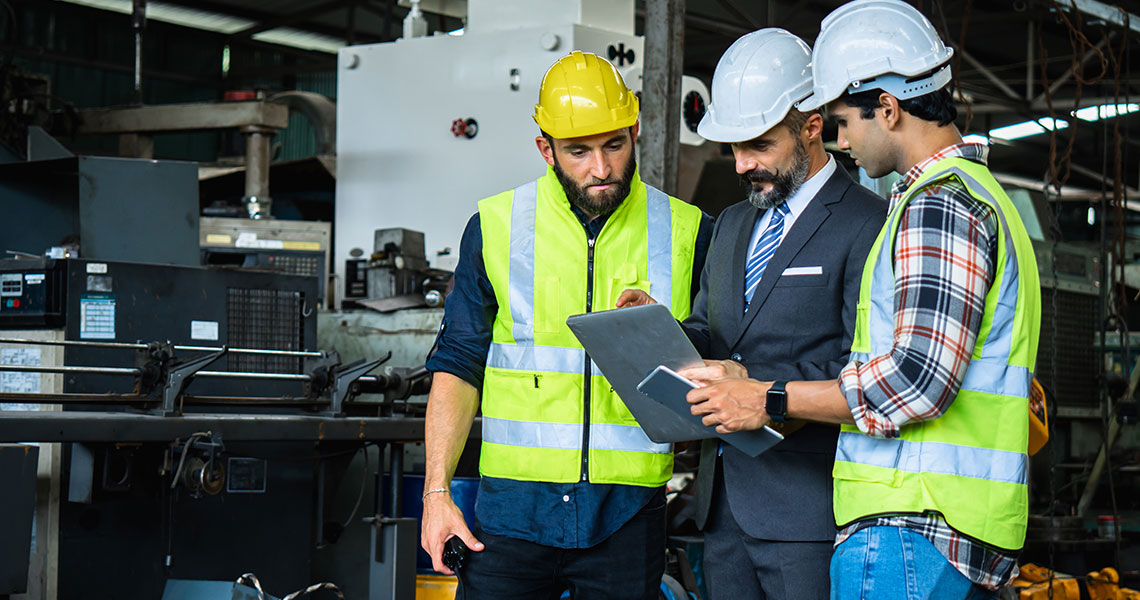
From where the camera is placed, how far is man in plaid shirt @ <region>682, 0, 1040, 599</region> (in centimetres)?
137

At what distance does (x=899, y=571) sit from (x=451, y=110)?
364 cm

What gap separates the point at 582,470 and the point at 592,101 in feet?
1.99

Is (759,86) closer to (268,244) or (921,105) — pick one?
(921,105)

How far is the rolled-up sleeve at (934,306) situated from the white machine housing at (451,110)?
2.99 meters

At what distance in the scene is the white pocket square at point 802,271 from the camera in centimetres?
166

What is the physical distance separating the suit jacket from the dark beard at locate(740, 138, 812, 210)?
0.13 feet

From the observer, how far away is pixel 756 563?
1.65m

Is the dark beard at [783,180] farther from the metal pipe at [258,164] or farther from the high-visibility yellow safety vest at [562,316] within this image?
the metal pipe at [258,164]

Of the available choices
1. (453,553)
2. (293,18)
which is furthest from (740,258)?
(293,18)

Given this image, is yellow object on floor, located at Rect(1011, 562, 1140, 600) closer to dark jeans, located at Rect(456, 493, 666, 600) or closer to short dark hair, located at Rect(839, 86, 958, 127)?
dark jeans, located at Rect(456, 493, 666, 600)

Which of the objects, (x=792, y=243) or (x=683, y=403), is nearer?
(x=683, y=403)

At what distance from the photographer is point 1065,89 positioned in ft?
32.7

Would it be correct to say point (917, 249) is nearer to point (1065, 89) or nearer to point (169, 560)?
point (169, 560)

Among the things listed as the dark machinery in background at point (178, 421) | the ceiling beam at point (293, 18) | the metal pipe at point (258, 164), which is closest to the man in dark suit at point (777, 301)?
the dark machinery in background at point (178, 421)
